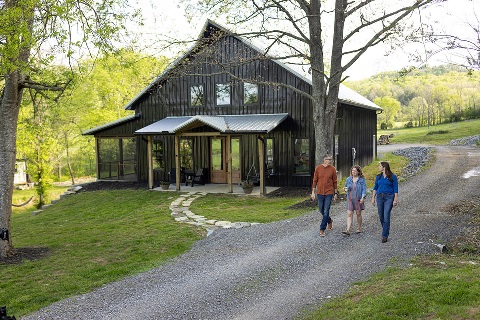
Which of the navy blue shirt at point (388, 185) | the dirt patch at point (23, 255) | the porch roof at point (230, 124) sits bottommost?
the dirt patch at point (23, 255)

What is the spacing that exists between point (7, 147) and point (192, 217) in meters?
5.47

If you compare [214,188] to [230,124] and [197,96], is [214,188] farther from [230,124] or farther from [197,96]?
[197,96]

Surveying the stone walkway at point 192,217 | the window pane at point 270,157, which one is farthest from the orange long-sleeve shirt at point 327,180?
the window pane at point 270,157

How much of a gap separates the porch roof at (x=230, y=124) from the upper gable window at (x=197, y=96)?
1.32 meters

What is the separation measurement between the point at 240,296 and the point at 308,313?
3.78 ft

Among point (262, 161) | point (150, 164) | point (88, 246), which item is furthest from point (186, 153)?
point (88, 246)

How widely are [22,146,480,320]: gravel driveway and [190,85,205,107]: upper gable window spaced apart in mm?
10175

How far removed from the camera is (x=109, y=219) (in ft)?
48.1

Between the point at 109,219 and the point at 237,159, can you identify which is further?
the point at 237,159

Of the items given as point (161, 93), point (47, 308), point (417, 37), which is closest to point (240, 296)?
point (47, 308)

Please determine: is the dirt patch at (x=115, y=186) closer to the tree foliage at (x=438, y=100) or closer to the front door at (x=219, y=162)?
the front door at (x=219, y=162)

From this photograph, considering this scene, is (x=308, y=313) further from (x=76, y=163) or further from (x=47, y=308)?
(x=76, y=163)

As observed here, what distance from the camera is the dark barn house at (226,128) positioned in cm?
1716

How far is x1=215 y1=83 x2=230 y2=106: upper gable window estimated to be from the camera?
19.0m
